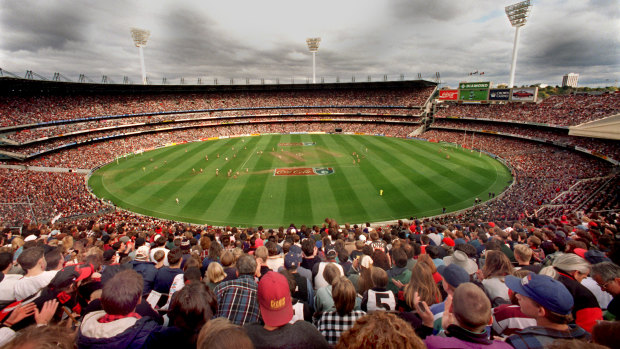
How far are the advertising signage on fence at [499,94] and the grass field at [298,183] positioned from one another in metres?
21.7

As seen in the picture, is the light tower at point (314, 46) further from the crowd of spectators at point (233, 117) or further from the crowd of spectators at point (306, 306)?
the crowd of spectators at point (306, 306)

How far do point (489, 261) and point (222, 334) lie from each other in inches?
229

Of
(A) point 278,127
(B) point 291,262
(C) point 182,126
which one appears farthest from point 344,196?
(C) point 182,126

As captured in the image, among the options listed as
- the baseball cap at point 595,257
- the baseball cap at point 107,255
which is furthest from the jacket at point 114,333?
the baseball cap at point 595,257

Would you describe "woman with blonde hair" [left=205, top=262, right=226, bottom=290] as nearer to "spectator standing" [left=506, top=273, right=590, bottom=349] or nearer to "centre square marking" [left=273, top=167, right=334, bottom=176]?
"spectator standing" [left=506, top=273, right=590, bottom=349]

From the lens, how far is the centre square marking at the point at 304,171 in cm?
3950

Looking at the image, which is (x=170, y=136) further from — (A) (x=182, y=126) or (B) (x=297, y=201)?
(B) (x=297, y=201)

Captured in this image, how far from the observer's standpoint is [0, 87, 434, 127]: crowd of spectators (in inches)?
2019

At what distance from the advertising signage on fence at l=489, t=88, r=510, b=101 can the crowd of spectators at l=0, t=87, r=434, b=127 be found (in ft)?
56.6

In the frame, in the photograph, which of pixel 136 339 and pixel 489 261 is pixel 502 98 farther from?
pixel 136 339

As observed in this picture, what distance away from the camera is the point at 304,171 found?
4081 centimetres

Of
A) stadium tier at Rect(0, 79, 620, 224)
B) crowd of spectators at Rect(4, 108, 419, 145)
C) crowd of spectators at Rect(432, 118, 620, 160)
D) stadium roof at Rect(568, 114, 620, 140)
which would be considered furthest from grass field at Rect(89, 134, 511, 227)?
crowd of spectators at Rect(4, 108, 419, 145)

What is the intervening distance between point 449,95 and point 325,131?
109 feet

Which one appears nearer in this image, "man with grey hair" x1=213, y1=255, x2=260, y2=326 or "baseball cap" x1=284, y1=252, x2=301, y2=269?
"man with grey hair" x1=213, y1=255, x2=260, y2=326
